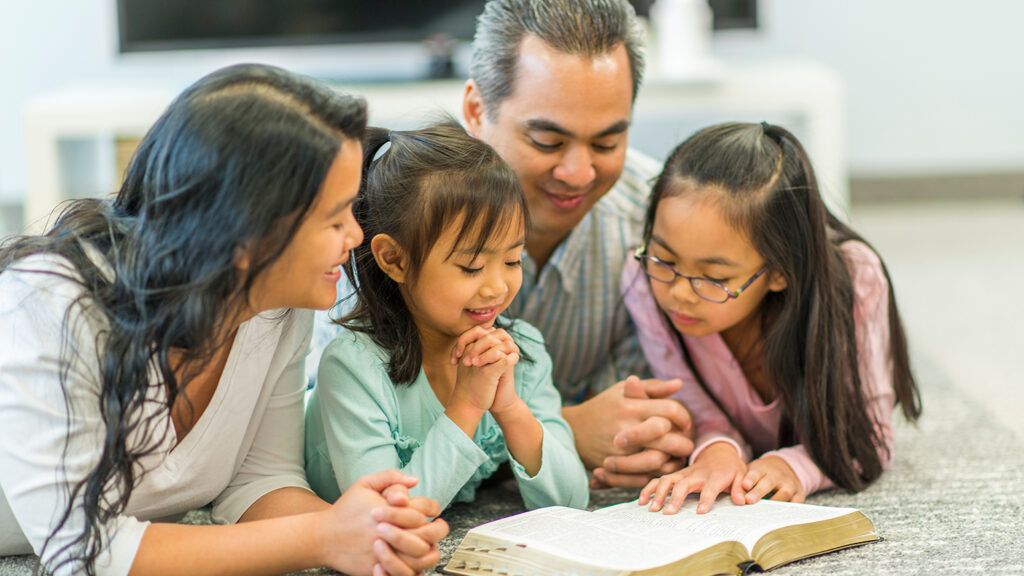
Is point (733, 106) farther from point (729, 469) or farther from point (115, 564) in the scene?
point (115, 564)

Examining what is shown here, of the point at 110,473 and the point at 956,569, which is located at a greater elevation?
the point at 110,473

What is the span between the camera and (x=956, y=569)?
1.12 metres

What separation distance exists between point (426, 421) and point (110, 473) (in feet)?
1.10

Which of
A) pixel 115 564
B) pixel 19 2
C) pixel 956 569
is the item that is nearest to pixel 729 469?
pixel 956 569

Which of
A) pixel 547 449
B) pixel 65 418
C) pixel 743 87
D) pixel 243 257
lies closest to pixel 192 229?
pixel 243 257

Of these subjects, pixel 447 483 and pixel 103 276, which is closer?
pixel 103 276

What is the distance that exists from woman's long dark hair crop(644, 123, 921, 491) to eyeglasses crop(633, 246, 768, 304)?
40mm

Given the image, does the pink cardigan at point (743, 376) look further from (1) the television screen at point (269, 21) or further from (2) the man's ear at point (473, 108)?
(1) the television screen at point (269, 21)

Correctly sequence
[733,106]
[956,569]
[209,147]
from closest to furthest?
[209,147] → [956,569] → [733,106]

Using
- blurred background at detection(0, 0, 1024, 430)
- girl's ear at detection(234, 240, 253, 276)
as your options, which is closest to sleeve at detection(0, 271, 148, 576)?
girl's ear at detection(234, 240, 253, 276)

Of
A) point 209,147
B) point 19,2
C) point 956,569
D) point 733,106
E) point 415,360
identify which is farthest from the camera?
point 19,2

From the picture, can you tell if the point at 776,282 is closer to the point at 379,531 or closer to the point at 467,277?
the point at 467,277

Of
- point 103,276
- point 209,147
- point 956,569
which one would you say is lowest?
point 956,569

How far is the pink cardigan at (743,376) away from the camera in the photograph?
4.59ft
